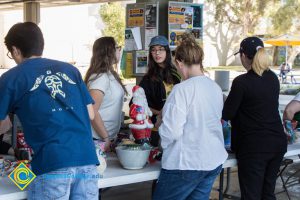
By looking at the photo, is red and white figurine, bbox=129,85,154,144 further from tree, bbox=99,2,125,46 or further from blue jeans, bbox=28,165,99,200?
tree, bbox=99,2,125,46

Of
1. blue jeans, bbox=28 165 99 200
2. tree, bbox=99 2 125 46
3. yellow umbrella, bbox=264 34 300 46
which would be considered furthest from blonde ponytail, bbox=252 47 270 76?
tree, bbox=99 2 125 46

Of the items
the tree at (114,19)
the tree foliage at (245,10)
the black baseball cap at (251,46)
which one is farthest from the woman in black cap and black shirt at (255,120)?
the tree foliage at (245,10)

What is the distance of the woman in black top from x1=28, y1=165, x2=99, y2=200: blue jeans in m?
1.57

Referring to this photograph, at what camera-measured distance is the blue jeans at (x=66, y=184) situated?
6.38 ft

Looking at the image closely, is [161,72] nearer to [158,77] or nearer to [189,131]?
[158,77]

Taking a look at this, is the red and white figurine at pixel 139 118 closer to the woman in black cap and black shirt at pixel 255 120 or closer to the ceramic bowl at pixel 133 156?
the ceramic bowl at pixel 133 156

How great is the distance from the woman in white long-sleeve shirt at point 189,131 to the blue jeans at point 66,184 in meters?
0.57

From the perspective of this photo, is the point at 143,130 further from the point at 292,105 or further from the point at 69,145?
the point at 292,105

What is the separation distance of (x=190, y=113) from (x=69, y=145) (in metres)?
0.77

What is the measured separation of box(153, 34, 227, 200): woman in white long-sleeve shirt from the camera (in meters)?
2.47

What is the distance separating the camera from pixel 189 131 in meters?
2.51

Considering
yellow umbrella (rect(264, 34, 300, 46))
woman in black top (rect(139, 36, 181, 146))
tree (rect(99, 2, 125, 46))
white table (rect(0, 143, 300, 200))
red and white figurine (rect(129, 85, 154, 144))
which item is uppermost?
tree (rect(99, 2, 125, 46))

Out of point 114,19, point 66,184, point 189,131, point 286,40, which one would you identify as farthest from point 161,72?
point 114,19

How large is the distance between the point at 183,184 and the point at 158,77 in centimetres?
128
